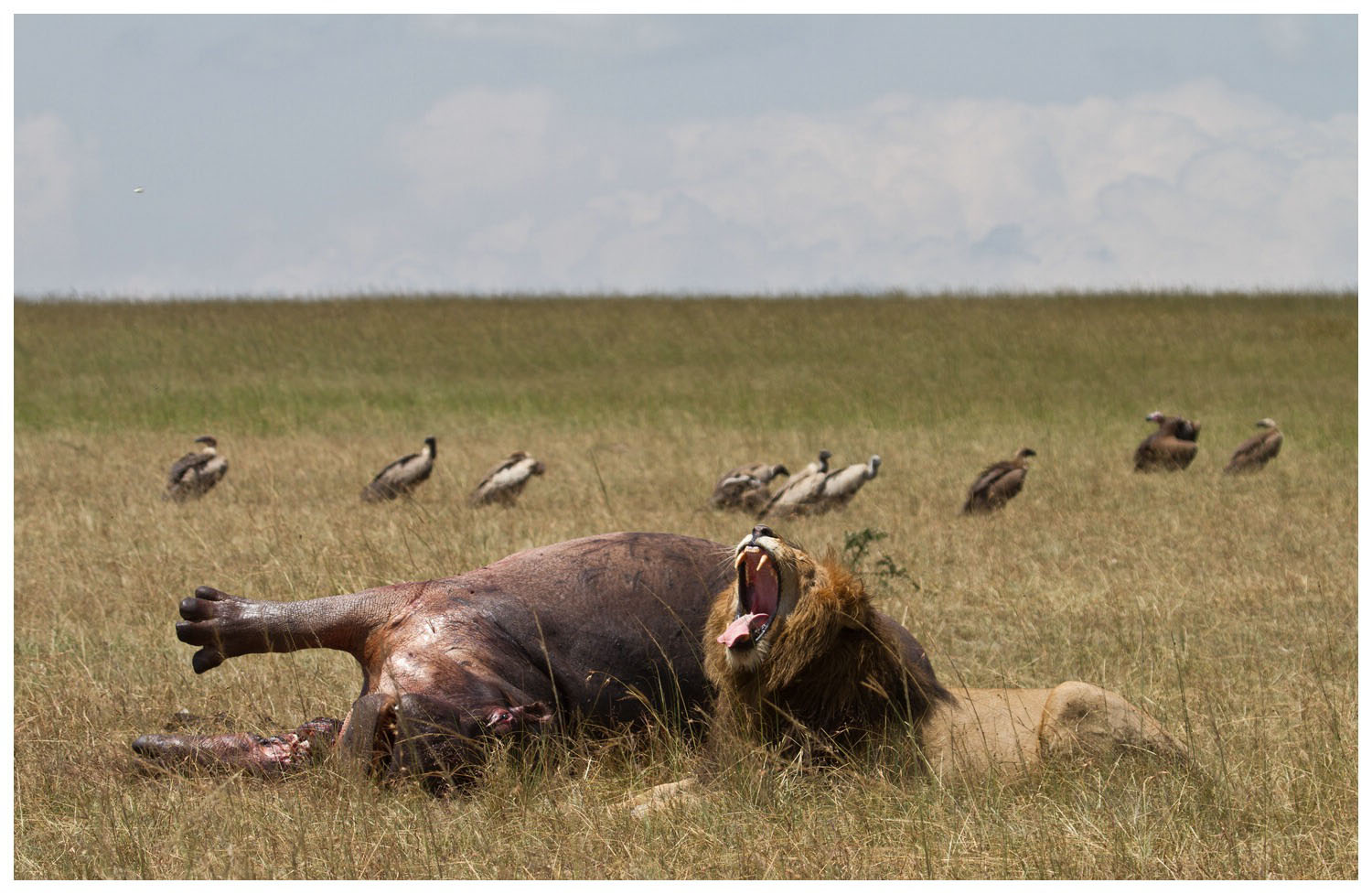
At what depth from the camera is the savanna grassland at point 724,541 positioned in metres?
4.10

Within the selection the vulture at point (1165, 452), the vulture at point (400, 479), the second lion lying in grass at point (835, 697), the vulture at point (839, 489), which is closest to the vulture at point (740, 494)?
the vulture at point (839, 489)

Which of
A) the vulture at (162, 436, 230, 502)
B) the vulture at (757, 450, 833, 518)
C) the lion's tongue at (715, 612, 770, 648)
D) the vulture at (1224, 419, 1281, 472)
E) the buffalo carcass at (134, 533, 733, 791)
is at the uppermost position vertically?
the lion's tongue at (715, 612, 770, 648)

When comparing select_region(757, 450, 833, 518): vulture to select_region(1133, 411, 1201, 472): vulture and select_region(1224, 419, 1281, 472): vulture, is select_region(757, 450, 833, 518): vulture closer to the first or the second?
select_region(1133, 411, 1201, 472): vulture

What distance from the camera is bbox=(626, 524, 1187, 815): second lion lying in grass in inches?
172

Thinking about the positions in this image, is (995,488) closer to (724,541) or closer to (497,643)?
(724,541)

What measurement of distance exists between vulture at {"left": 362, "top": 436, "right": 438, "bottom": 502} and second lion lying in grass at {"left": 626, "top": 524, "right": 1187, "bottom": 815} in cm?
893

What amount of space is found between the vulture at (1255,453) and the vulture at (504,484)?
26.0ft

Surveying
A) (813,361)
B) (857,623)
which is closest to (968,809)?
(857,623)

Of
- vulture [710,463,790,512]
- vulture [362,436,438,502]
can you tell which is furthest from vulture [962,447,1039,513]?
vulture [362,436,438,502]

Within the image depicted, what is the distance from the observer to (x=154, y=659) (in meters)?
6.61

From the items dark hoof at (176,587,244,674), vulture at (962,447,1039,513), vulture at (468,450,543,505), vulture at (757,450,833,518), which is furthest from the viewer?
vulture at (468,450,543,505)

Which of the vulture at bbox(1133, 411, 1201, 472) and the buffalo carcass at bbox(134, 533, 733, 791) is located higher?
the buffalo carcass at bbox(134, 533, 733, 791)

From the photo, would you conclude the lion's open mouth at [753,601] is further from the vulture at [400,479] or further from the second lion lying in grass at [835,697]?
the vulture at [400,479]

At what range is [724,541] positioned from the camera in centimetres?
1161
